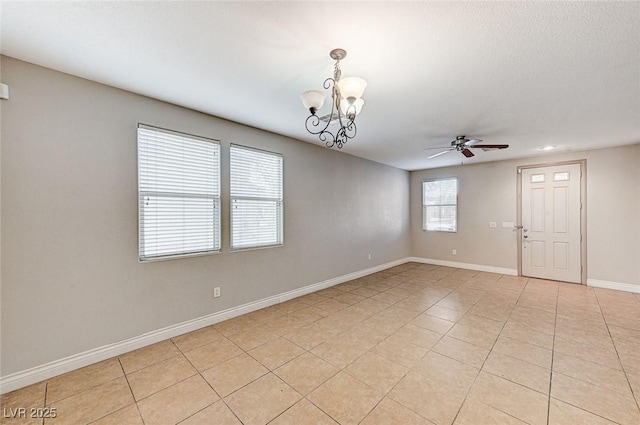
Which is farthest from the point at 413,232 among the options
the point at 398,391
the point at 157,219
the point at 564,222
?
the point at 157,219

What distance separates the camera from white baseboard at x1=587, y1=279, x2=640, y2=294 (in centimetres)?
439

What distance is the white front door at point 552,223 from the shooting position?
4906 mm

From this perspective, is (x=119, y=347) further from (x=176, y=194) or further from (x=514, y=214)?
(x=514, y=214)

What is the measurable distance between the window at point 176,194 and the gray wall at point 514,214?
559 centimetres

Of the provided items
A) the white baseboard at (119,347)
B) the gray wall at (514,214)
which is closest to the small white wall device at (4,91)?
the white baseboard at (119,347)

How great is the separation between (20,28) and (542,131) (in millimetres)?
5555

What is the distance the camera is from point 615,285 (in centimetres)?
454

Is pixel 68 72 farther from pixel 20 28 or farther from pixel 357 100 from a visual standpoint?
pixel 357 100

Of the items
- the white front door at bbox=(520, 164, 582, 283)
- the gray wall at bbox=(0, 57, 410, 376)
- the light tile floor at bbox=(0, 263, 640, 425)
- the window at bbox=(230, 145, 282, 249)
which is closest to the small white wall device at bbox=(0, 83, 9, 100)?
the gray wall at bbox=(0, 57, 410, 376)

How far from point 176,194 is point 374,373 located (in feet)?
8.86

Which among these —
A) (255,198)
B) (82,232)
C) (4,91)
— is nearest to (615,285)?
(255,198)

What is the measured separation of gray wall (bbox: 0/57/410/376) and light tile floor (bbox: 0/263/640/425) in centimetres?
33

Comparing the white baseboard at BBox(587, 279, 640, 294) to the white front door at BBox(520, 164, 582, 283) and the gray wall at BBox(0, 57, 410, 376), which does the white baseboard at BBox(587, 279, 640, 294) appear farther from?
the gray wall at BBox(0, 57, 410, 376)

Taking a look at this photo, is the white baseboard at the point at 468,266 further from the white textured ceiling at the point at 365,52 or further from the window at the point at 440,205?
the white textured ceiling at the point at 365,52
